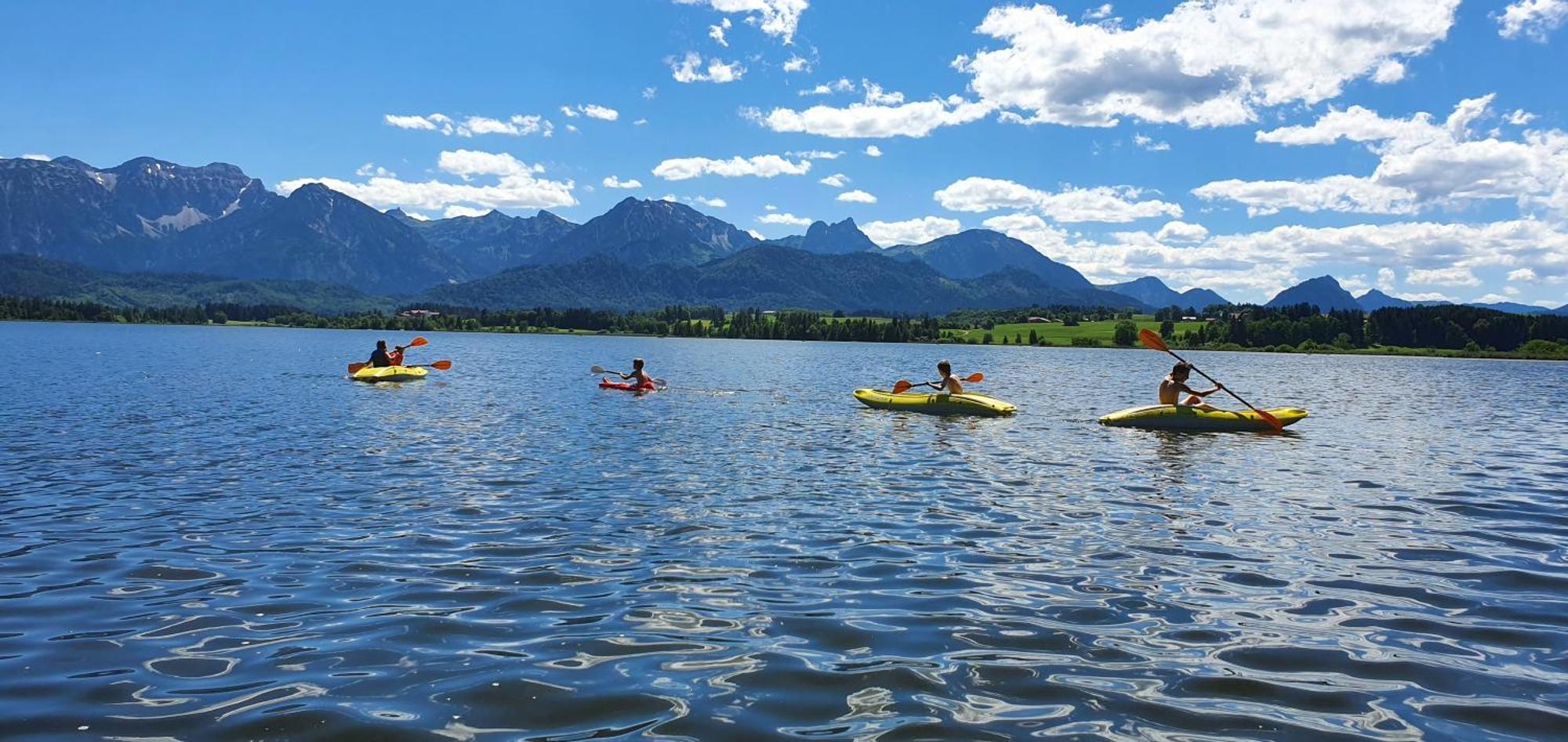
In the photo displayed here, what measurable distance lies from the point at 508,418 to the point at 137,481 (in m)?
14.5

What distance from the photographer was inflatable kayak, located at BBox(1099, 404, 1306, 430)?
30594 mm

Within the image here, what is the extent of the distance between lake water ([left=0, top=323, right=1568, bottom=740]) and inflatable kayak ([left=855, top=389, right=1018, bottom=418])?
25.2 feet

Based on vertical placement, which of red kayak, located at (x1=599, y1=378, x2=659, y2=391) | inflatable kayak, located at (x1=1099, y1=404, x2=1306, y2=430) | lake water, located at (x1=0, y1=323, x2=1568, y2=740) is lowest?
lake water, located at (x1=0, y1=323, x2=1568, y2=740)

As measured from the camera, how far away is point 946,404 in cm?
3444

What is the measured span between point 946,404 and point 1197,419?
8.67m

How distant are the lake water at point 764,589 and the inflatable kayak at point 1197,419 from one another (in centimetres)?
491

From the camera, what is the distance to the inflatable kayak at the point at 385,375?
4622 cm

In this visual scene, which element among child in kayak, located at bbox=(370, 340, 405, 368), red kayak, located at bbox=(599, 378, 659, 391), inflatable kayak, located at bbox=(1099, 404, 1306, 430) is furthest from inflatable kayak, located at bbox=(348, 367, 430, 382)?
inflatable kayak, located at bbox=(1099, 404, 1306, 430)

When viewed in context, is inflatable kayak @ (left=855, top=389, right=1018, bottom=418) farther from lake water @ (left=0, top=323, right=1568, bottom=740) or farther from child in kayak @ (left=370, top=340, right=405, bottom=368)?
child in kayak @ (left=370, top=340, right=405, bottom=368)

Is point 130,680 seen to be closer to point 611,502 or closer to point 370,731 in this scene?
point 370,731

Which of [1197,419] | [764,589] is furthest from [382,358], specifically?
[764,589]

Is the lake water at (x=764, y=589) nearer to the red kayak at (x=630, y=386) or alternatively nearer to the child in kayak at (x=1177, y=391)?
the child in kayak at (x=1177, y=391)

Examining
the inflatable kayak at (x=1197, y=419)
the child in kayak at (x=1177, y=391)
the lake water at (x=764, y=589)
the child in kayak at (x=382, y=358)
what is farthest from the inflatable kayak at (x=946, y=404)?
the child in kayak at (x=382, y=358)

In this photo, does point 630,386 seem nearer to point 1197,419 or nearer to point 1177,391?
point 1177,391
